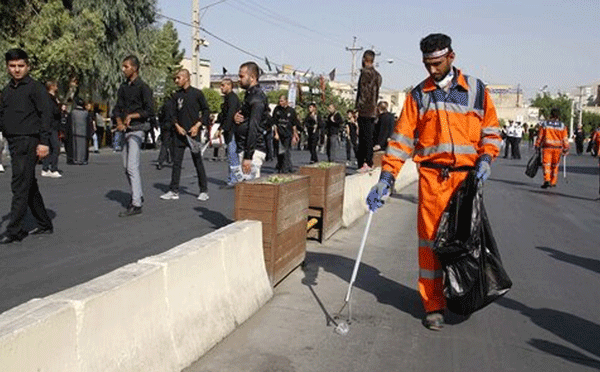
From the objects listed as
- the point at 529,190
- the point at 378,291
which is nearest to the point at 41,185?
the point at 378,291

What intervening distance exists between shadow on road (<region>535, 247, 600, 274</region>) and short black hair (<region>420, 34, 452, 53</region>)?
378cm

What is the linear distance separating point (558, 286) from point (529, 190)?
431 inches

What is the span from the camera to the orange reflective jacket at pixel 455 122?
4887mm

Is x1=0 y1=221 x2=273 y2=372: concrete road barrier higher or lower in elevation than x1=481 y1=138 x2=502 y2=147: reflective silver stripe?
lower

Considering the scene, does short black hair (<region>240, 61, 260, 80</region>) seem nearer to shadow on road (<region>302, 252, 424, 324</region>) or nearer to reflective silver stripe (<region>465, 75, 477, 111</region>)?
shadow on road (<region>302, 252, 424, 324</region>)

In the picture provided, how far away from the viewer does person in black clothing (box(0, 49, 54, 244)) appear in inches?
260

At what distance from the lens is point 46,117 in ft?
22.0

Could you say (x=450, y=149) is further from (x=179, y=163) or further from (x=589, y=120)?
(x=589, y=120)

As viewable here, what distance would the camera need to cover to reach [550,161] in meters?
16.6

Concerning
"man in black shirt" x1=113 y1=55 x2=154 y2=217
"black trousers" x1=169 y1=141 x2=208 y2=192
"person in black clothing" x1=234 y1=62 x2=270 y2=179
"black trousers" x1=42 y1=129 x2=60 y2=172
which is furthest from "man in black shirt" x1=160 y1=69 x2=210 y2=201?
"black trousers" x1=42 y1=129 x2=60 y2=172

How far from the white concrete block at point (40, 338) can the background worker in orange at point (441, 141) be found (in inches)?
114

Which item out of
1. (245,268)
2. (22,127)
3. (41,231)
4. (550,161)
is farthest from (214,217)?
(550,161)

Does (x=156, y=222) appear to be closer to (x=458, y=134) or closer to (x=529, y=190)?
(x=458, y=134)

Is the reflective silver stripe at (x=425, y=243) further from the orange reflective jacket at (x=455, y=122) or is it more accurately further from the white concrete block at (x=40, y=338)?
the white concrete block at (x=40, y=338)
